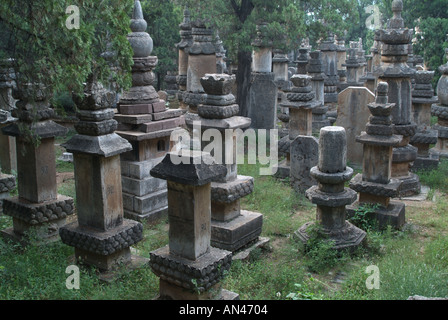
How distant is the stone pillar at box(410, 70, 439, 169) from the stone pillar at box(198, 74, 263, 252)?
18.2ft

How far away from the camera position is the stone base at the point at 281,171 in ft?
33.4

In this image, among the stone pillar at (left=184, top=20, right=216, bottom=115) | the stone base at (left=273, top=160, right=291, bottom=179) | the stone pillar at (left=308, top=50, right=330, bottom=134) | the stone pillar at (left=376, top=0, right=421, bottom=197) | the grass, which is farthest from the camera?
the stone pillar at (left=308, top=50, right=330, bottom=134)

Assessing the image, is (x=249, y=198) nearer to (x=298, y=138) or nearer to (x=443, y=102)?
(x=298, y=138)

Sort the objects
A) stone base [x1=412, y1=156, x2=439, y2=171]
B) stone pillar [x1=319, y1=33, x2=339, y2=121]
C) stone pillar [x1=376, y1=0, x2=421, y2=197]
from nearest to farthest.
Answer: stone pillar [x1=376, y1=0, x2=421, y2=197] < stone base [x1=412, y1=156, x2=439, y2=171] < stone pillar [x1=319, y1=33, x2=339, y2=121]

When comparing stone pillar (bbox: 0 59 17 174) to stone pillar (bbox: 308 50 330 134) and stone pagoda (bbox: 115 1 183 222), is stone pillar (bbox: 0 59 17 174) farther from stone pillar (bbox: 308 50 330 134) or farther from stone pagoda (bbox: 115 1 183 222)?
stone pillar (bbox: 308 50 330 134)

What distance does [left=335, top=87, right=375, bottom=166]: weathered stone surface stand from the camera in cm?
1057

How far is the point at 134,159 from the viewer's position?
809 centimetres

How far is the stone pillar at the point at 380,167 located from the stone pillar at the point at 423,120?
3.24 meters

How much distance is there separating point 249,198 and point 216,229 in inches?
99.5

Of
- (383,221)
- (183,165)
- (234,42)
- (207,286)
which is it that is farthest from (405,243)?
(234,42)

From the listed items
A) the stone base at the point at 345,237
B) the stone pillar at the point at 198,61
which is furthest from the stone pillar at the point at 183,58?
the stone base at the point at 345,237

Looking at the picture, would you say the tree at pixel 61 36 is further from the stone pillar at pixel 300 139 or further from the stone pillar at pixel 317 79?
the stone pillar at pixel 317 79

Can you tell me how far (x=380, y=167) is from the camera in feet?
25.1
